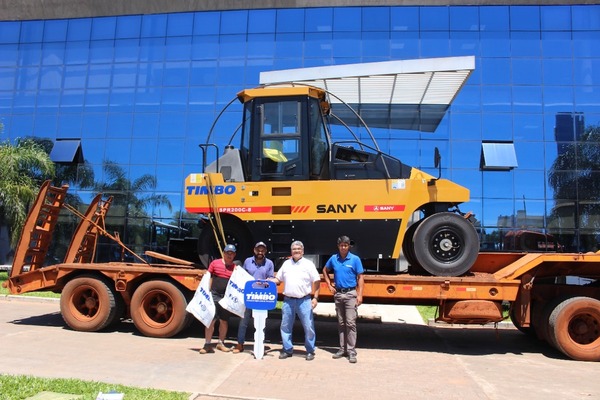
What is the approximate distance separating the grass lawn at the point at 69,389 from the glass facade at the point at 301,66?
15.5 m

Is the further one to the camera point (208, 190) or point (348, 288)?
point (208, 190)

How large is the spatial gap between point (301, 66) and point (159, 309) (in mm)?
15206

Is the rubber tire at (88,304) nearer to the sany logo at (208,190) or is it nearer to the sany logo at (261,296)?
the sany logo at (208,190)

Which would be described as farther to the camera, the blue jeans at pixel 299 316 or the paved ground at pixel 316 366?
the blue jeans at pixel 299 316

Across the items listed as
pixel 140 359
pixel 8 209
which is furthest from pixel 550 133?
pixel 8 209

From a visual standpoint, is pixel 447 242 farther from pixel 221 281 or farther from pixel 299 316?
pixel 221 281

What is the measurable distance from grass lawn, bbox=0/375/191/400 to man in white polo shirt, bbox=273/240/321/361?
85.6 inches

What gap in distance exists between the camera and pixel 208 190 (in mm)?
7930

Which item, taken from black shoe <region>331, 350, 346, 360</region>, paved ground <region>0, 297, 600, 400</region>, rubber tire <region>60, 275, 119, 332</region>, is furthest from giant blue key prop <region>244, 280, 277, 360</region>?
rubber tire <region>60, 275, 119, 332</region>

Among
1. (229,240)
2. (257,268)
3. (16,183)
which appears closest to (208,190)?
(229,240)

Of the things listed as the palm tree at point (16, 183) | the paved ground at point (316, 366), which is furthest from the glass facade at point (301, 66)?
the paved ground at point (316, 366)

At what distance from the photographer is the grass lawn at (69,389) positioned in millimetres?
4590

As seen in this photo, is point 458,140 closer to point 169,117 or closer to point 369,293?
point 169,117

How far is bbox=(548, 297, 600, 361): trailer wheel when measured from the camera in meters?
7.07
